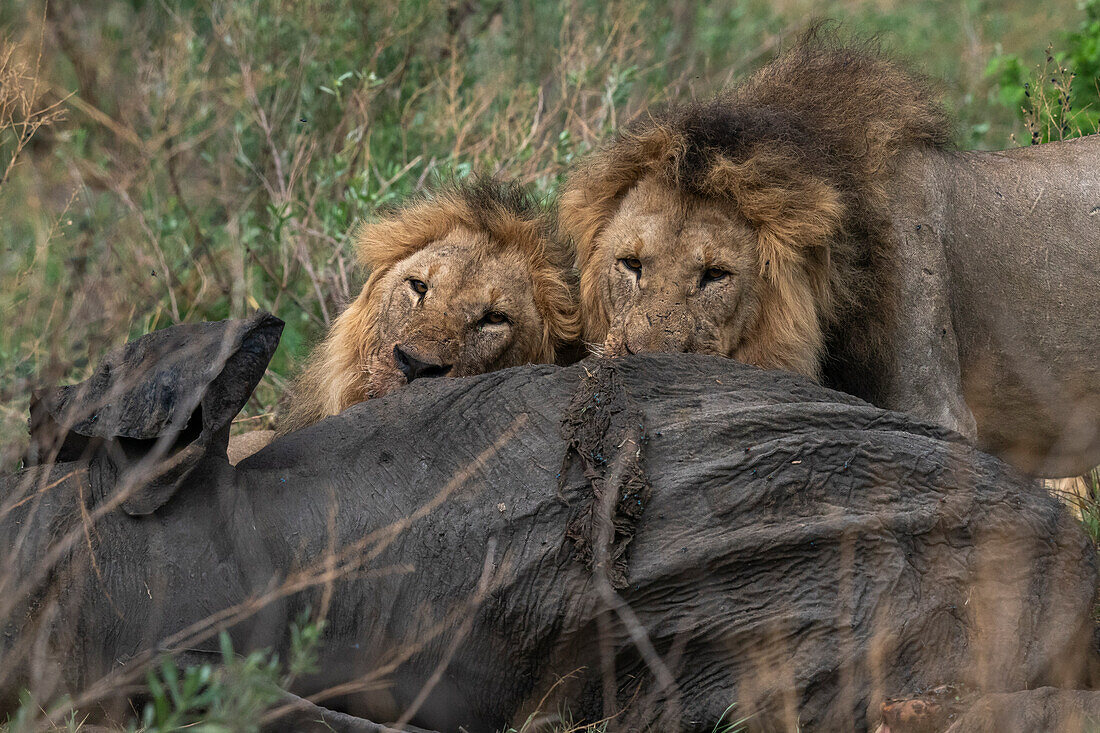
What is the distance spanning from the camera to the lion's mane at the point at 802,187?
4066 millimetres

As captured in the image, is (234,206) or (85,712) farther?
(234,206)

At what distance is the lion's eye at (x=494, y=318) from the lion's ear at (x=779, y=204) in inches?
33.2

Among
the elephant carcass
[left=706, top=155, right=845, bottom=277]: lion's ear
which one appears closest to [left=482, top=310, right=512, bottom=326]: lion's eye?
[left=706, top=155, right=845, bottom=277]: lion's ear

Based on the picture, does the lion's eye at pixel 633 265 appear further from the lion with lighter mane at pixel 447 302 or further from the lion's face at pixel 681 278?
the lion with lighter mane at pixel 447 302

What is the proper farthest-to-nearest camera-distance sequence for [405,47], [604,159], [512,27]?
[512,27], [405,47], [604,159]

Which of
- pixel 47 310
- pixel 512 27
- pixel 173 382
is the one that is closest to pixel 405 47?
pixel 512 27

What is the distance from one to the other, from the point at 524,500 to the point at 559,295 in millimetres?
1464

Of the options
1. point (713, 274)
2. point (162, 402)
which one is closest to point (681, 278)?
point (713, 274)

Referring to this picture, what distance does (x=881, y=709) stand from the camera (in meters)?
3.14

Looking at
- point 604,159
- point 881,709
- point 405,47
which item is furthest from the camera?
point 405,47

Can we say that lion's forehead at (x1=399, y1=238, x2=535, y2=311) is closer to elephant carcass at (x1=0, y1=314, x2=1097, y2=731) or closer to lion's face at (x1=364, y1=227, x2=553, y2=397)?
lion's face at (x1=364, y1=227, x2=553, y2=397)

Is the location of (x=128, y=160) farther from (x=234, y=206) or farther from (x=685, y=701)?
(x=685, y=701)

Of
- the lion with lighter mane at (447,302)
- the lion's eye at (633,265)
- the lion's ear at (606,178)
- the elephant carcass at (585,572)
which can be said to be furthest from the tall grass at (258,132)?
the elephant carcass at (585,572)

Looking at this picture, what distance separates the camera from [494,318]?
438 centimetres
